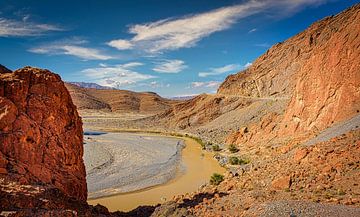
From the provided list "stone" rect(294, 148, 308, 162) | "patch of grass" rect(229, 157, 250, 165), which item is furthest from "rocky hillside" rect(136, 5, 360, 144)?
"stone" rect(294, 148, 308, 162)

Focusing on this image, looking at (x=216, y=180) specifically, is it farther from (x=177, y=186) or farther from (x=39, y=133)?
(x=39, y=133)

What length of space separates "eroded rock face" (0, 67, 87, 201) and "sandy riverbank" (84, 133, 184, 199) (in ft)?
34.4

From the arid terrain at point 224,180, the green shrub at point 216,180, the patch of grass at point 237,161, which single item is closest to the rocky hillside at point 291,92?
the arid terrain at point 224,180

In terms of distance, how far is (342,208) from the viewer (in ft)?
47.8

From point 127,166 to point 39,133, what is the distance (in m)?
22.7

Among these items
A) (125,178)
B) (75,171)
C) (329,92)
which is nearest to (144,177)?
(125,178)

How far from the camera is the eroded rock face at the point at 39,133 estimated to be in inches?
594

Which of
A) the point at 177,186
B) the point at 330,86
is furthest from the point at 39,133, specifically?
the point at 330,86

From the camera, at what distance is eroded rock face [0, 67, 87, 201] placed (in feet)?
49.5

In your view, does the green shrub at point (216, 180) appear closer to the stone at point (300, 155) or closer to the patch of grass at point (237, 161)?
the stone at point (300, 155)

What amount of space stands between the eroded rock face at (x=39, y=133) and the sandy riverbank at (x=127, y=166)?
1049 cm

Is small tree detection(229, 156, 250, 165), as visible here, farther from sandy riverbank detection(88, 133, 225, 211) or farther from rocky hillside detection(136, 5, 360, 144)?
rocky hillside detection(136, 5, 360, 144)

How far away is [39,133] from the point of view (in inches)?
645

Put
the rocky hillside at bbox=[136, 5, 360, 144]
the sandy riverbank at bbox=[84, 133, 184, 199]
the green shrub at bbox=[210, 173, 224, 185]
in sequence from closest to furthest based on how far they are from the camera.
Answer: the green shrub at bbox=[210, 173, 224, 185] → the sandy riverbank at bbox=[84, 133, 184, 199] → the rocky hillside at bbox=[136, 5, 360, 144]
